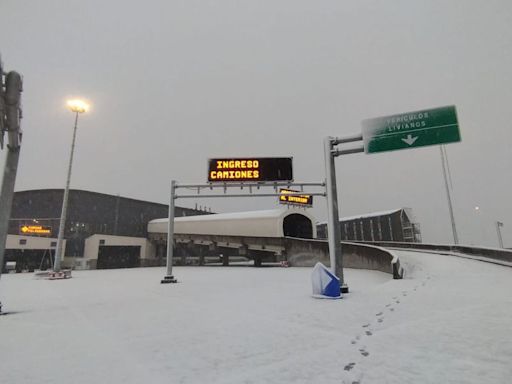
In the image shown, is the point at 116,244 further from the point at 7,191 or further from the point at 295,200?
the point at 7,191

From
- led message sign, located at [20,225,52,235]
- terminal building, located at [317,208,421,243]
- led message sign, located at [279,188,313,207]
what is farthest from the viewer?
terminal building, located at [317,208,421,243]

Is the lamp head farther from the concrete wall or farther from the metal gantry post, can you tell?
the concrete wall

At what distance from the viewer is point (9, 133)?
7516 millimetres

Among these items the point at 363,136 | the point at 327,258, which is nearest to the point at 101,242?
the point at 327,258

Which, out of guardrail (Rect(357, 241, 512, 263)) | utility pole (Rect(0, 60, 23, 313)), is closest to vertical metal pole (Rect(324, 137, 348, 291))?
guardrail (Rect(357, 241, 512, 263))

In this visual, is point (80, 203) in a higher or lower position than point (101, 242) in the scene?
higher

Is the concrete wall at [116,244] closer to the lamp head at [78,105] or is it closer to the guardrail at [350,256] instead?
the lamp head at [78,105]

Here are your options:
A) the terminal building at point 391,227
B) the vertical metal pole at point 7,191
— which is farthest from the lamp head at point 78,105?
the terminal building at point 391,227

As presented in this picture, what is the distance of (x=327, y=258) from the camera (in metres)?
23.8

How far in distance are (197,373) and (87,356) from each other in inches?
67.7

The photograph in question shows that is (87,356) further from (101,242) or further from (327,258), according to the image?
(101,242)

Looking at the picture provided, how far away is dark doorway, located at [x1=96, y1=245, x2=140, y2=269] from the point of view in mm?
37344

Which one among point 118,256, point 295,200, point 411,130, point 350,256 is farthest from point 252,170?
point 118,256

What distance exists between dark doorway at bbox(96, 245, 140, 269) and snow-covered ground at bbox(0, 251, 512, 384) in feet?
109
